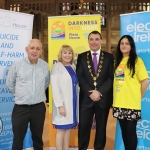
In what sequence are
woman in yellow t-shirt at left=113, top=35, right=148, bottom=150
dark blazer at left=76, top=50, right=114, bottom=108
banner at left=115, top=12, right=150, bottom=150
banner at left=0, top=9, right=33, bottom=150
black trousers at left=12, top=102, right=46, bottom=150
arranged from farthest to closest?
banner at left=0, top=9, right=33, bottom=150, banner at left=115, top=12, right=150, bottom=150, dark blazer at left=76, top=50, right=114, bottom=108, black trousers at left=12, top=102, right=46, bottom=150, woman in yellow t-shirt at left=113, top=35, right=148, bottom=150

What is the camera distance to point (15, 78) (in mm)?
2439

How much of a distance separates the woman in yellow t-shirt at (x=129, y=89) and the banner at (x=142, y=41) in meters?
0.39

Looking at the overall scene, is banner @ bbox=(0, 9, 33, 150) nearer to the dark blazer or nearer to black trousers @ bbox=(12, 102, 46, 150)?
black trousers @ bbox=(12, 102, 46, 150)

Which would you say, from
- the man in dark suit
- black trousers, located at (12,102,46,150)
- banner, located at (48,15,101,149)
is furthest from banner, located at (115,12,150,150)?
black trousers, located at (12,102,46,150)

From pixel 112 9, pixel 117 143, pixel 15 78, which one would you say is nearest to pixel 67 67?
pixel 15 78

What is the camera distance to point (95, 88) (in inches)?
99.9

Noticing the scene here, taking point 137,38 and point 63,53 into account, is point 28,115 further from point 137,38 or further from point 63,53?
point 137,38

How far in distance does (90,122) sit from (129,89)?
60cm

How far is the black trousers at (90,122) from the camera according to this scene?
2.58 m

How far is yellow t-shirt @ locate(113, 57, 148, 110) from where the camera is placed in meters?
2.29

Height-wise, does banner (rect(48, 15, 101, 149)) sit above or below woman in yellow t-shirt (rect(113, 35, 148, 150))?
above

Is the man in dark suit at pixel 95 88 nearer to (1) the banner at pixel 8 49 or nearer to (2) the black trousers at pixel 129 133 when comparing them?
(2) the black trousers at pixel 129 133

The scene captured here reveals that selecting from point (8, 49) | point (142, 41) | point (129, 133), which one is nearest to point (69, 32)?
point (8, 49)

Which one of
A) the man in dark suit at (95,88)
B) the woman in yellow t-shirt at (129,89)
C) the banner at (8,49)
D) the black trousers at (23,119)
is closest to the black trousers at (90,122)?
the man in dark suit at (95,88)
